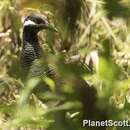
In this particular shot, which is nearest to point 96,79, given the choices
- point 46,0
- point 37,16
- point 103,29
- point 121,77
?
point 121,77

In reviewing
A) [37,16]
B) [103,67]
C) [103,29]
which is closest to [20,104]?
[103,67]

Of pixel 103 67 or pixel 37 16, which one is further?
pixel 37 16

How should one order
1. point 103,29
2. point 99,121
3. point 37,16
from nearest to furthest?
1. point 99,121
2. point 37,16
3. point 103,29

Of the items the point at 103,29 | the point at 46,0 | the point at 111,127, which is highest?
the point at 46,0

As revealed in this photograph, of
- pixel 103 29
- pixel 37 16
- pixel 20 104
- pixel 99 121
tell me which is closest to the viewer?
pixel 99 121

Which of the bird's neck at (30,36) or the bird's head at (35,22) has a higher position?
the bird's head at (35,22)

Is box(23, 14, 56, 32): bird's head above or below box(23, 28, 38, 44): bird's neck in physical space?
above

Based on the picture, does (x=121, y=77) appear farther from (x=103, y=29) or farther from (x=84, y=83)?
(x=103, y=29)

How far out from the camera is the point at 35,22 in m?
2.39

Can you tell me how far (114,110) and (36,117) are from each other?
0.12 m

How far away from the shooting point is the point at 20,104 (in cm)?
76

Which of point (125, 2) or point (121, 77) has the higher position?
point (125, 2)

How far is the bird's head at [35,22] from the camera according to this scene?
2350mm

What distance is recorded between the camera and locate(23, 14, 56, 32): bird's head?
235 centimetres
